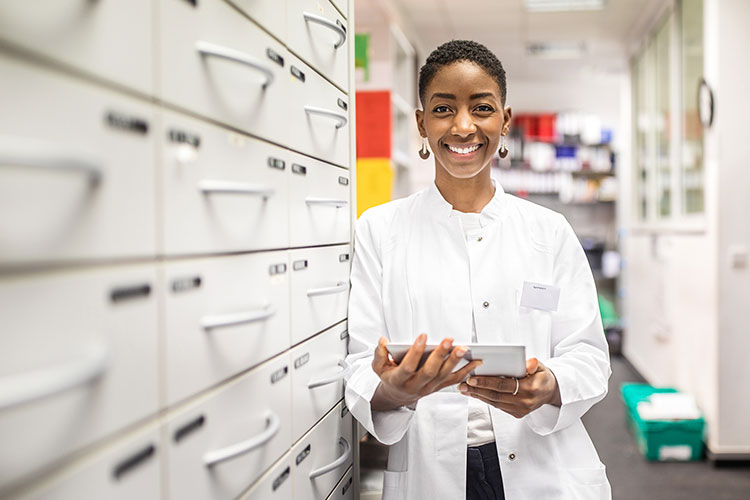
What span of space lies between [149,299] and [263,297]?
297mm

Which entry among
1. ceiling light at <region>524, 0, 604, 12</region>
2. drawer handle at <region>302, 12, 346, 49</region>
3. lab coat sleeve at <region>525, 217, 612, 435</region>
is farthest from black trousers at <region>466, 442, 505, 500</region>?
ceiling light at <region>524, 0, 604, 12</region>

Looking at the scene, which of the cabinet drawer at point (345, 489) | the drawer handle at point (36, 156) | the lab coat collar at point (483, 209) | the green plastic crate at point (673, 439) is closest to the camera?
the drawer handle at point (36, 156)

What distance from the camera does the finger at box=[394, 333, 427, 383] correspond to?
1005mm

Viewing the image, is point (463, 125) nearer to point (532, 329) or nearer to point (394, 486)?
point (532, 329)

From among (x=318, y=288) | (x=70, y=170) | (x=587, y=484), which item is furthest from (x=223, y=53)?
(x=587, y=484)

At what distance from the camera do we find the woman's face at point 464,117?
1.34 m

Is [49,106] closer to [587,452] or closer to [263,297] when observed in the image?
[263,297]

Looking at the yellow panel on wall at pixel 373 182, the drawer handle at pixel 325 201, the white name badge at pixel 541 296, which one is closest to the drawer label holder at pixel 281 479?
the drawer handle at pixel 325 201

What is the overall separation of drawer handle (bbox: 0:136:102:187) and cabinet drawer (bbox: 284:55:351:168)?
0.56 m

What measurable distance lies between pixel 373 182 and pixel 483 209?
7.41ft

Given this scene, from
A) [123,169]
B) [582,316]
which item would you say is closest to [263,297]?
[123,169]

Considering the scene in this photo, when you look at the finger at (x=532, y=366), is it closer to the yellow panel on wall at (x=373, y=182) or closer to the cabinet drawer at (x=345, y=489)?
the cabinet drawer at (x=345, y=489)

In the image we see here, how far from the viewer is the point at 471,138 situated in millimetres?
1344

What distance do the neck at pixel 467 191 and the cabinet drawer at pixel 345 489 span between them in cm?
67
